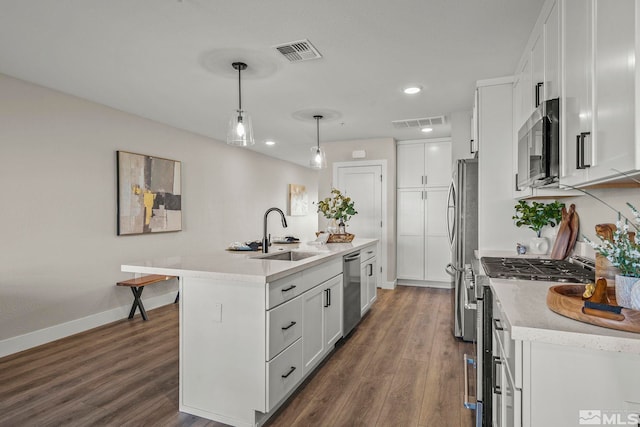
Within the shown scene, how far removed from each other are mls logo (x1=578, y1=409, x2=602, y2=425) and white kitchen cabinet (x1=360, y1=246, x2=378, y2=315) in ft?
9.46

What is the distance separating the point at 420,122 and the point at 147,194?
11.8 feet

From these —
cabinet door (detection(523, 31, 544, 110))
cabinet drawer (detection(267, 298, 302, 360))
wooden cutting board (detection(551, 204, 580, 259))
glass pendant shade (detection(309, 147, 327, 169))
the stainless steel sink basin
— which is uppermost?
cabinet door (detection(523, 31, 544, 110))

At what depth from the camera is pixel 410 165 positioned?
5.88 metres

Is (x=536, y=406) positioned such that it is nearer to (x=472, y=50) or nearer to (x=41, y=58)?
(x=472, y=50)

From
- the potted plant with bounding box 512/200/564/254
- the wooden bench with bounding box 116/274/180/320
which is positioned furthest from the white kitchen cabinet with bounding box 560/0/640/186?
the wooden bench with bounding box 116/274/180/320

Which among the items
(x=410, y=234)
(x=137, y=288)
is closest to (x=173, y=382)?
(x=137, y=288)

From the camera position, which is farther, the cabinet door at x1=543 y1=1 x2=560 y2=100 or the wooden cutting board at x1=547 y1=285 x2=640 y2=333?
the cabinet door at x1=543 y1=1 x2=560 y2=100

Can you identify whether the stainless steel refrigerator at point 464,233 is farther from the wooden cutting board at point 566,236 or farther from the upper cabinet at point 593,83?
the upper cabinet at point 593,83

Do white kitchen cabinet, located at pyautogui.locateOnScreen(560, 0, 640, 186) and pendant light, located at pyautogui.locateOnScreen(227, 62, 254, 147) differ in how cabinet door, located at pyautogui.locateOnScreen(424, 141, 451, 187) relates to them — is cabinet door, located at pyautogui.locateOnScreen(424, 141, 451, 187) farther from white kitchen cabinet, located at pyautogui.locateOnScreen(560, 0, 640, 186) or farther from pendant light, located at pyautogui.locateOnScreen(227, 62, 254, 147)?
white kitchen cabinet, located at pyautogui.locateOnScreen(560, 0, 640, 186)

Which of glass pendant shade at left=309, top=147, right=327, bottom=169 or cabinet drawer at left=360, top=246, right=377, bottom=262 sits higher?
glass pendant shade at left=309, top=147, right=327, bottom=169

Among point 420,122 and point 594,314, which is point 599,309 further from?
point 420,122

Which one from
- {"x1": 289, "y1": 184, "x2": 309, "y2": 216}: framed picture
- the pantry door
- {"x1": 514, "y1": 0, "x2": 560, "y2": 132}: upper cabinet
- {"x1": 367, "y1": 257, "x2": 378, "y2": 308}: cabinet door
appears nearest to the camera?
{"x1": 514, "y1": 0, "x2": 560, "y2": 132}: upper cabinet

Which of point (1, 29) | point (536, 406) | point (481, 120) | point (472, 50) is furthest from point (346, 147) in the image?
point (536, 406)

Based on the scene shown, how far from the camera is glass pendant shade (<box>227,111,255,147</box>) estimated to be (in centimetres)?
277
